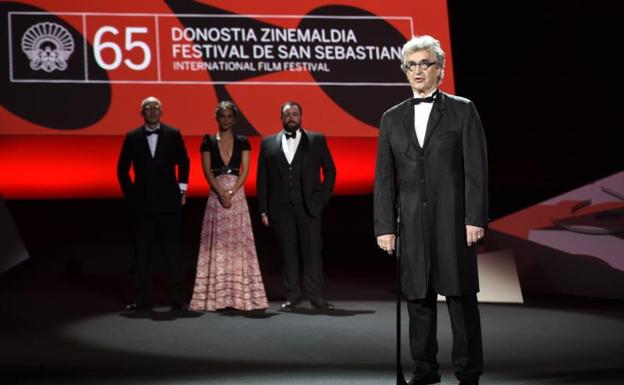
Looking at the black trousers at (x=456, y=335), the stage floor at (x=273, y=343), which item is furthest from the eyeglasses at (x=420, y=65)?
the stage floor at (x=273, y=343)

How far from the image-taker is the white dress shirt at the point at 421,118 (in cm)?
374

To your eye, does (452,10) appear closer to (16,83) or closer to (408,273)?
(16,83)

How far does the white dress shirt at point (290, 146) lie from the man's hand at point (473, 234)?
303 cm

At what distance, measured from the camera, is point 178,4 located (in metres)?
8.24

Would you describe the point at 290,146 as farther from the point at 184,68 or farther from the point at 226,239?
the point at 184,68

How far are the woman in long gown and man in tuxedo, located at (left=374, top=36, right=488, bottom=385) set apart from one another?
2.90 meters

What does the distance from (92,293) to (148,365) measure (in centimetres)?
299

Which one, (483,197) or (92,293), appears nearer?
(483,197)

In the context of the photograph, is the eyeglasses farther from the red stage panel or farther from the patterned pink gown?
the red stage panel

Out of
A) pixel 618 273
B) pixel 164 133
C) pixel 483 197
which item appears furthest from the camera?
pixel 618 273

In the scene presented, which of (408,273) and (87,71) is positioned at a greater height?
(87,71)

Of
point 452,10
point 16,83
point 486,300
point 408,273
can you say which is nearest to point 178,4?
point 16,83

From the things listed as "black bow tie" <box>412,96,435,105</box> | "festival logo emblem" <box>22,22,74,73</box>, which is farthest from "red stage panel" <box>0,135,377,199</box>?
"black bow tie" <box>412,96,435,105</box>

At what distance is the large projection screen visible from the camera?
7980mm
